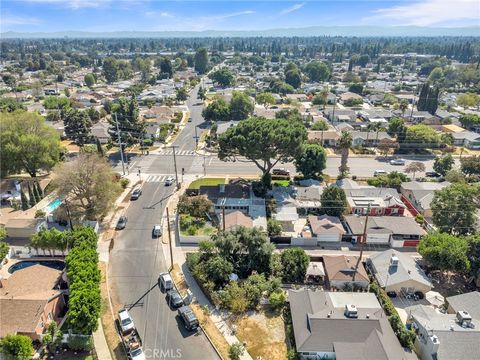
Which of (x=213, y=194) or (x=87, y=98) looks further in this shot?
(x=87, y=98)

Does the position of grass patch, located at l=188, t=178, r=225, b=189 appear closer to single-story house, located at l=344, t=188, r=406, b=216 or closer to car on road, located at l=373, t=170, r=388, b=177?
single-story house, located at l=344, t=188, r=406, b=216

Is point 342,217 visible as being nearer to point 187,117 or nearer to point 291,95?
point 187,117

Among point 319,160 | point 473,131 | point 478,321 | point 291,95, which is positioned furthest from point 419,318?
point 291,95

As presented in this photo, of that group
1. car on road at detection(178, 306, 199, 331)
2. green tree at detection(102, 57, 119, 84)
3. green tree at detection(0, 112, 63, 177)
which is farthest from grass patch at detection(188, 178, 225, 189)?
green tree at detection(102, 57, 119, 84)

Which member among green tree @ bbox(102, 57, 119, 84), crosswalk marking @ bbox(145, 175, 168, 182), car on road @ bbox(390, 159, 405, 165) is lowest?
car on road @ bbox(390, 159, 405, 165)

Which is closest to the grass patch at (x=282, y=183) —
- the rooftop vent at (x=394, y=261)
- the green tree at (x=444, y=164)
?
the rooftop vent at (x=394, y=261)

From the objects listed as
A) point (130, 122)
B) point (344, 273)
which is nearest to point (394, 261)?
point (344, 273)

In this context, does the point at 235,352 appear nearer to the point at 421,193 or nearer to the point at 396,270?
the point at 396,270
